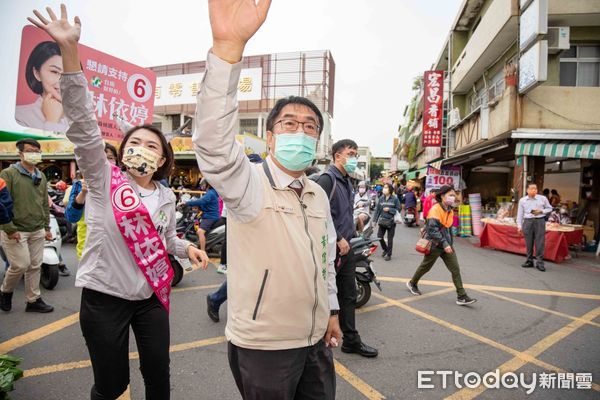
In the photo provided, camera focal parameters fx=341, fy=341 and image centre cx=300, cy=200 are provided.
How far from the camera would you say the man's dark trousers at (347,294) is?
3.26 m

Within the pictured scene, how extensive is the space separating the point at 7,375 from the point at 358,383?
2488 mm

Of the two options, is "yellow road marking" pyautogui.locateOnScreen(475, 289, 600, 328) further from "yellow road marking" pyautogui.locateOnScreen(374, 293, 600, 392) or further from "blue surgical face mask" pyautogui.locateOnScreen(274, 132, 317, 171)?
"blue surgical face mask" pyautogui.locateOnScreen(274, 132, 317, 171)

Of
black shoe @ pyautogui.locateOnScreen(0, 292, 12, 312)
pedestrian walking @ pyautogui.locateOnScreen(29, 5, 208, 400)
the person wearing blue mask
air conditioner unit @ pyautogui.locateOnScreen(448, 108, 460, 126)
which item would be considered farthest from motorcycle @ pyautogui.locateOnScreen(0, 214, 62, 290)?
air conditioner unit @ pyautogui.locateOnScreen(448, 108, 460, 126)

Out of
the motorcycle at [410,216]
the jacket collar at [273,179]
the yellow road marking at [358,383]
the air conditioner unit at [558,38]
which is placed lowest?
the yellow road marking at [358,383]

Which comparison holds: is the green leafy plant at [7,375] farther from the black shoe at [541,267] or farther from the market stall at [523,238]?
the market stall at [523,238]

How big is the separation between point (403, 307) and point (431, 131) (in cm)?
1302

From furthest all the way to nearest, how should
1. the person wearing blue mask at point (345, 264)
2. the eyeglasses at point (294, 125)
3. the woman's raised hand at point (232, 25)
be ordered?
1. the person wearing blue mask at point (345, 264)
2. the eyeglasses at point (294, 125)
3. the woman's raised hand at point (232, 25)

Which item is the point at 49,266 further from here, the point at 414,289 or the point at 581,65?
the point at 581,65

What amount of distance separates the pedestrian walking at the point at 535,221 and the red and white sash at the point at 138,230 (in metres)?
7.82

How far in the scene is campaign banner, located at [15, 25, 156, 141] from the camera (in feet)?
13.5

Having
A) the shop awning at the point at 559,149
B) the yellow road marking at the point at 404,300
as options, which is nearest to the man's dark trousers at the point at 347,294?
the yellow road marking at the point at 404,300

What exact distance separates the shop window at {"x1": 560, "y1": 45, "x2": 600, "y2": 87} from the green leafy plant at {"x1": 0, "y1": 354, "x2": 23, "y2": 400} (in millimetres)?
13716

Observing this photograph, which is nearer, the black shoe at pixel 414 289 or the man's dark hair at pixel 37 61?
the man's dark hair at pixel 37 61

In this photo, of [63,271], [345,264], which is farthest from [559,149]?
[63,271]
